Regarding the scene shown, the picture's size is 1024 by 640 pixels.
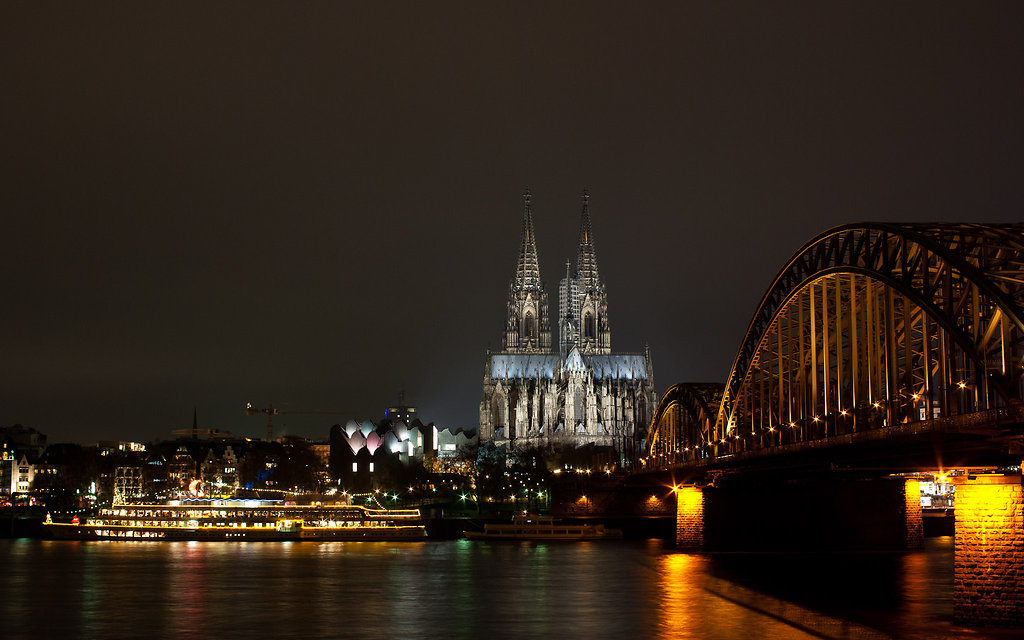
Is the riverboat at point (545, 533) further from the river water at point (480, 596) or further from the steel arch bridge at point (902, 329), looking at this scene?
the steel arch bridge at point (902, 329)

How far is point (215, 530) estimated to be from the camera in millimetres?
134875

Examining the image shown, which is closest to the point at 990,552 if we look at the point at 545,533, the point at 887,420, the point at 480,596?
the point at 887,420

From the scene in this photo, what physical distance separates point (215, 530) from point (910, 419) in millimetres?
95763

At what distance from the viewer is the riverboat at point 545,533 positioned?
135875 millimetres

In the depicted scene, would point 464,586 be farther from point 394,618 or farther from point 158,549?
point 158,549

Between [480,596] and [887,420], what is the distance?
2352 cm

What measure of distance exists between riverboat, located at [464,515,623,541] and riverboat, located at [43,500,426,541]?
287 inches

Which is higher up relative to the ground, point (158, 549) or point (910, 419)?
point (910, 419)

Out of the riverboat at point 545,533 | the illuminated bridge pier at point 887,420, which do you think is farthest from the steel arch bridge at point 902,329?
the riverboat at point 545,533

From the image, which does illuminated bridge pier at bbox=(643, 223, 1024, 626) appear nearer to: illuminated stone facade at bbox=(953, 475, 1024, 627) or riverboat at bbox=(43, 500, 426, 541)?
illuminated stone facade at bbox=(953, 475, 1024, 627)

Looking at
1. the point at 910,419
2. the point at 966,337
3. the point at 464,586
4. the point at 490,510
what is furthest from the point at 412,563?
the point at 490,510

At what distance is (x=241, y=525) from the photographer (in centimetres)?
13538

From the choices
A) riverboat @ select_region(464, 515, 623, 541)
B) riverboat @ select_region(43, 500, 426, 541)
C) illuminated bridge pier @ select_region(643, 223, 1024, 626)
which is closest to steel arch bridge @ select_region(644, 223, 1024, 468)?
illuminated bridge pier @ select_region(643, 223, 1024, 626)

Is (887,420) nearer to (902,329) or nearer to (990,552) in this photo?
(902,329)
